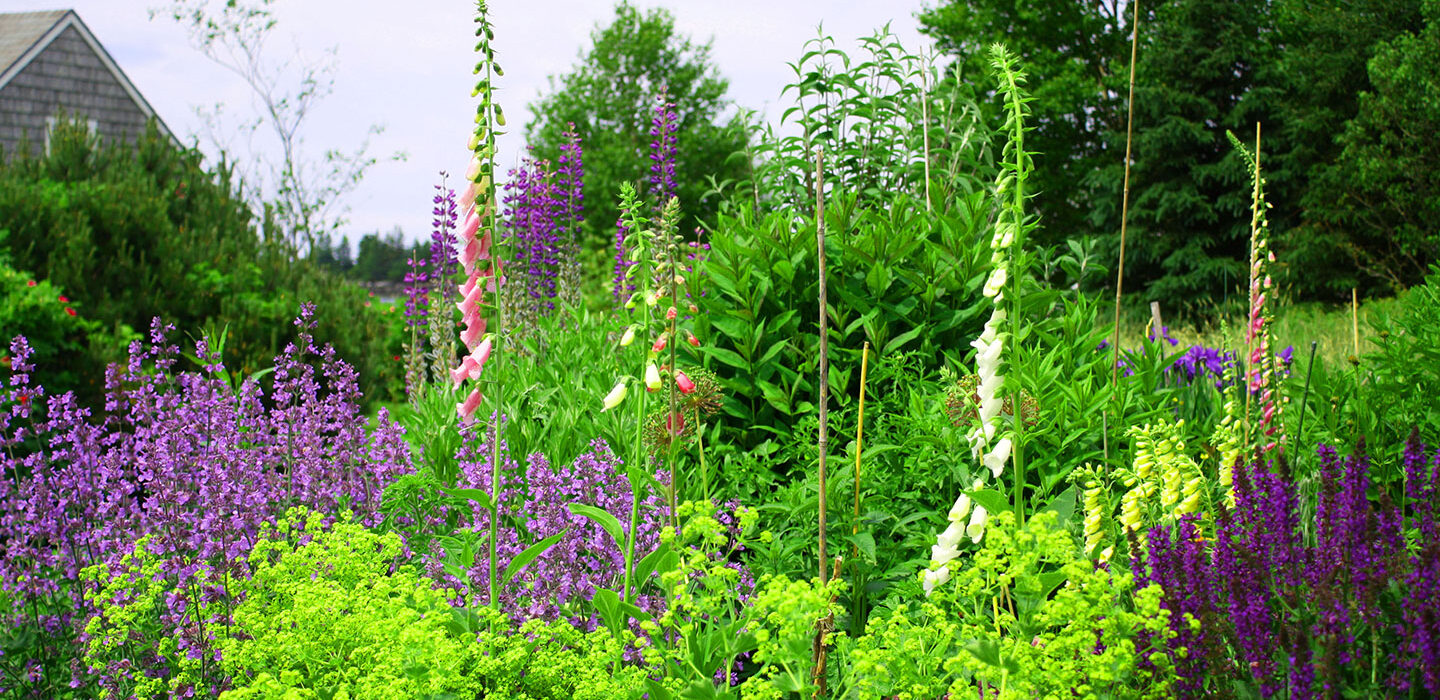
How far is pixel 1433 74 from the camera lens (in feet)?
59.2

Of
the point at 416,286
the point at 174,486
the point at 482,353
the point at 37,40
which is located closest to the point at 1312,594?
the point at 482,353

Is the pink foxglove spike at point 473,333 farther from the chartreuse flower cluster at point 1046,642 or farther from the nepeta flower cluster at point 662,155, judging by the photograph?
the nepeta flower cluster at point 662,155

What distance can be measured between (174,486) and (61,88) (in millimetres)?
23585

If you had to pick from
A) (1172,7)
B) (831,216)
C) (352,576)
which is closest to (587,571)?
(352,576)

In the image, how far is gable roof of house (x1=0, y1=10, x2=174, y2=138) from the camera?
21.1m

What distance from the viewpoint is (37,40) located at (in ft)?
70.6

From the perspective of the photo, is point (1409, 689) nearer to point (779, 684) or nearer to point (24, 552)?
point (779, 684)

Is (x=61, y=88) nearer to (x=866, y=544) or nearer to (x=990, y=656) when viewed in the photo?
(x=866, y=544)

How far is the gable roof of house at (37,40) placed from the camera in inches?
829

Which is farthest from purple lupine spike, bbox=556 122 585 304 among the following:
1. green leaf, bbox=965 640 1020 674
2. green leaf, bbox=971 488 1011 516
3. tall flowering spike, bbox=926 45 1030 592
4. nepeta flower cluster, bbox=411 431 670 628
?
green leaf, bbox=965 640 1020 674

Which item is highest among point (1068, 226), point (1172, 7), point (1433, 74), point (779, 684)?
point (1172, 7)

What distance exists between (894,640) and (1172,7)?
76.4 feet

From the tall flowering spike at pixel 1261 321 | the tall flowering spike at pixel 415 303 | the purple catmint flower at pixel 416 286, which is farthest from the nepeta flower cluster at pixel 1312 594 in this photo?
the purple catmint flower at pixel 416 286

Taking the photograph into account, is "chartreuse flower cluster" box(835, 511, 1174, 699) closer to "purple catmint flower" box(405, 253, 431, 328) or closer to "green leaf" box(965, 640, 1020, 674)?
"green leaf" box(965, 640, 1020, 674)
